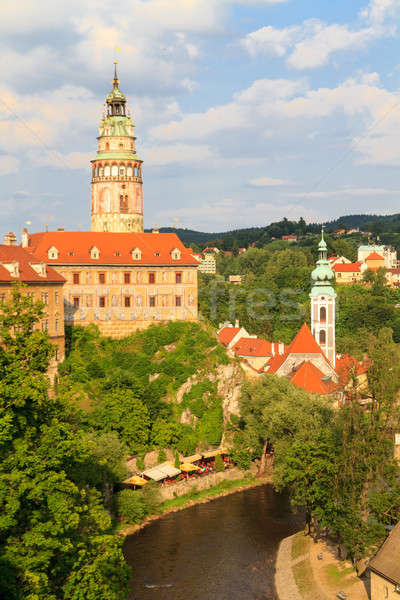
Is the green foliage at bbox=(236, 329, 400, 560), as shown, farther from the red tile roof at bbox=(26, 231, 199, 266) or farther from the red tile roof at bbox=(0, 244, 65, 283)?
the red tile roof at bbox=(26, 231, 199, 266)

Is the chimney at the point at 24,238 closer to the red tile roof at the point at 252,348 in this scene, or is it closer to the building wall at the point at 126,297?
the building wall at the point at 126,297

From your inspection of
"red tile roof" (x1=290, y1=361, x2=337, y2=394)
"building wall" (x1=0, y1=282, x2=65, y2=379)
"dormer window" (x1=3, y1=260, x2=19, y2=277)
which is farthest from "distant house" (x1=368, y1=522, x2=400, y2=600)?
"red tile roof" (x1=290, y1=361, x2=337, y2=394)

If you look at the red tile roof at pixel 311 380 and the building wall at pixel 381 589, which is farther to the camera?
the red tile roof at pixel 311 380

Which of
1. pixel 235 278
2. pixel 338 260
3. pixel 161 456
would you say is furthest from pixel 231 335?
pixel 338 260

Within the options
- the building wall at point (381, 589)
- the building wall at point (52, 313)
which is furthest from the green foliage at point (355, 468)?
the building wall at point (52, 313)

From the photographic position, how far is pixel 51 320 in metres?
57.9

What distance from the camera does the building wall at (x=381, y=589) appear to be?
112 feet

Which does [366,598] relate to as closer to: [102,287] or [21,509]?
[21,509]

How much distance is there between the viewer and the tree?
89.9ft

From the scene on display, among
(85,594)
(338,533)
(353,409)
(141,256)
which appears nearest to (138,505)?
(338,533)

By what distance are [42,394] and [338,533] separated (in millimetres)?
23195

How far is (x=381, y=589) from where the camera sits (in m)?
34.9

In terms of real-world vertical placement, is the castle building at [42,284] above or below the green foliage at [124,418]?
above

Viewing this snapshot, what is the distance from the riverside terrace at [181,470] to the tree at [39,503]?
70.3 feet
